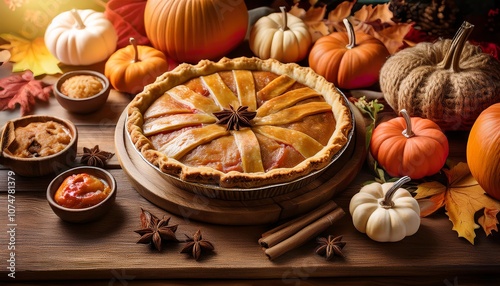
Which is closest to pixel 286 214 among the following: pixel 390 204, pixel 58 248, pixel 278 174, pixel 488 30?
pixel 278 174

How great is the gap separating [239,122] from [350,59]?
38.5 inches

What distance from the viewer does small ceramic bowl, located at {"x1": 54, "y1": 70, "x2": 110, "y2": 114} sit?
3.64m

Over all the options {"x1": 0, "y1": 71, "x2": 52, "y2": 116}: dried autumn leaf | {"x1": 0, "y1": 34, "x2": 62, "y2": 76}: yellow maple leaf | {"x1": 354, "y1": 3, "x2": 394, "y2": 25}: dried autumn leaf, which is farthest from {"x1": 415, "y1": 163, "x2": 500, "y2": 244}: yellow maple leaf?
{"x1": 0, "y1": 34, "x2": 62, "y2": 76}: yellow maple leaf

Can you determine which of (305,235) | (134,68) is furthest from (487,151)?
(134,68)

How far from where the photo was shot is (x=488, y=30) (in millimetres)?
4340

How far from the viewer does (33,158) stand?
3.21 metres

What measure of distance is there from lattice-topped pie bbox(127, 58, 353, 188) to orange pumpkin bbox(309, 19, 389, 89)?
0.29 m

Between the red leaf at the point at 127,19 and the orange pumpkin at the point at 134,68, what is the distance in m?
0.34

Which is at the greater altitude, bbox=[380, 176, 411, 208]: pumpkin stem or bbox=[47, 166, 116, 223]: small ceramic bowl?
bbox=[380, 176, 411, 208]: pumpkin stem

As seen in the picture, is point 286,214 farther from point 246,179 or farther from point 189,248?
point 189,248

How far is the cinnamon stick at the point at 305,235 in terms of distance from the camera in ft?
9.55

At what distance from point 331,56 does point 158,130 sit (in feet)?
4.12

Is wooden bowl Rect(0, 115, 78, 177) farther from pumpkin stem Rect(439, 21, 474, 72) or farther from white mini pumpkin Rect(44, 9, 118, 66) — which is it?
pumpkin stem Rect(439, 21, 474, 72)

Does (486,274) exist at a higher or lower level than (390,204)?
lower
